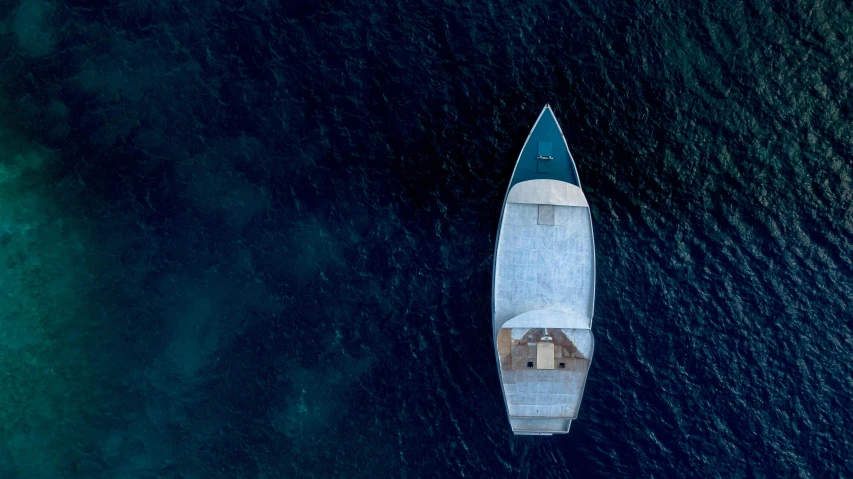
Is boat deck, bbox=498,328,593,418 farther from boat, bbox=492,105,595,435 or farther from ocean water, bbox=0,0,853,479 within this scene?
ocean water, bbox=0,0,853,479

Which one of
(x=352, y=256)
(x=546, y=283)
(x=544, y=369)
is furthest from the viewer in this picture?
(x=352, y=256)

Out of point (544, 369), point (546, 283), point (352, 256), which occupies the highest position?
point (352, 256)

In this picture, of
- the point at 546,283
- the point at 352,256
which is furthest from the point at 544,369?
the point at 352,256

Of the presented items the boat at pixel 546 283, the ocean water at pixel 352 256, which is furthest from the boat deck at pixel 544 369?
the ocean water at pixel 352 256

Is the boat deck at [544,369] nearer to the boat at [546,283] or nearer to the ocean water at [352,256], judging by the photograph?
the boat at [546,283]

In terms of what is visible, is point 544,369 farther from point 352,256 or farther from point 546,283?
point 352,256

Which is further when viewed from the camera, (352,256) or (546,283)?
(352,256)

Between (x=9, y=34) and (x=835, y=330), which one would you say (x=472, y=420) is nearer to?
(x=835, y=330)
